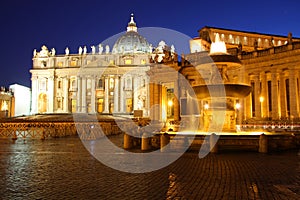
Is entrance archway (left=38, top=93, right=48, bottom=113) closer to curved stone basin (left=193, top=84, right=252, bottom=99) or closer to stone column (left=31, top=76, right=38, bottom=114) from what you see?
stone column (left=31, top=76, right=38, bottom=114)

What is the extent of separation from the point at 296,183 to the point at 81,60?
105 meters

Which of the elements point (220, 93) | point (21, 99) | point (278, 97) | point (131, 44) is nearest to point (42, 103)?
point (21, 99)

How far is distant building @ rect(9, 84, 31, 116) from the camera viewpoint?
103 m

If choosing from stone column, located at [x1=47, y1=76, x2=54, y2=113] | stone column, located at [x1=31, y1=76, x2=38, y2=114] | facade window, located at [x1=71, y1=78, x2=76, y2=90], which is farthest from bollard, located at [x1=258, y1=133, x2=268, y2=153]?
stone column, located at [x1=31, y1=76, x2=38, y2=114]

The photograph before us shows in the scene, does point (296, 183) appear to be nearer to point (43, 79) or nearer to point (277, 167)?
point (277, 167)

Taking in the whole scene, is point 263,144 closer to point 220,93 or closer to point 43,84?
point 220,93

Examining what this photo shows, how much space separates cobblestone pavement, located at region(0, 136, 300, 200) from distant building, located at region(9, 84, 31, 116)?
326ft

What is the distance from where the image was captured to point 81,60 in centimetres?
10806

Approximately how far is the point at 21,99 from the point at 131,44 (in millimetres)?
45143

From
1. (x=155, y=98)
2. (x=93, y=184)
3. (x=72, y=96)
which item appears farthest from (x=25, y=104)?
(x=93, y=184)

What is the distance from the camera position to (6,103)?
9419 centimetres

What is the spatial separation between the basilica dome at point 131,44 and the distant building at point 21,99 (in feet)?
119

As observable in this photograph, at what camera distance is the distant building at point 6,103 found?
8864cm

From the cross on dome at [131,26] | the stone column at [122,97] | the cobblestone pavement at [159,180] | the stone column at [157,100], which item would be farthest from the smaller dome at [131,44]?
the cobblestone pavement at [159,180]
